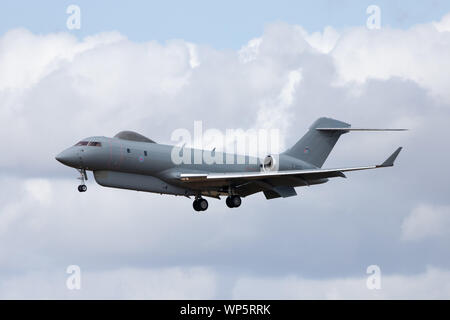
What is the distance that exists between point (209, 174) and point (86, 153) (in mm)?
7820

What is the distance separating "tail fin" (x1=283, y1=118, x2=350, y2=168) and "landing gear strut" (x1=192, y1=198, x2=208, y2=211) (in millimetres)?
6792

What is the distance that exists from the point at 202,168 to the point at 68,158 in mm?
8487

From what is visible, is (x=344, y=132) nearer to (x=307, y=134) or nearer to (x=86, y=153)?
(x=307, y=134)

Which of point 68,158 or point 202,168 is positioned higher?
point 202,168

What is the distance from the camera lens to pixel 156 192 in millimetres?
56438

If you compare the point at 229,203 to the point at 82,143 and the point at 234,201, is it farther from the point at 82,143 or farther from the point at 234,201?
the point at 82,143

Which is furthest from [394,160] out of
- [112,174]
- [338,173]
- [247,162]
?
[112,174]

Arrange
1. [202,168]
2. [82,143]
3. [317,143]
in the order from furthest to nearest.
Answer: [317,143] < [202,168] < [82,143]

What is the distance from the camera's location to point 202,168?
57812 millimetres

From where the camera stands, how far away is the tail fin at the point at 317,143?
205 ft

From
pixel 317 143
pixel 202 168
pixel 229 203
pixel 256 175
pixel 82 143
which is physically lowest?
pixel 229 203

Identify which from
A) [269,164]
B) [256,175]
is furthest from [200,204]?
[269,164]

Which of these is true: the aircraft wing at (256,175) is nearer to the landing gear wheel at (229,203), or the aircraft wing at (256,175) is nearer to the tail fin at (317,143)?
the landing gear wheel at (229,203)

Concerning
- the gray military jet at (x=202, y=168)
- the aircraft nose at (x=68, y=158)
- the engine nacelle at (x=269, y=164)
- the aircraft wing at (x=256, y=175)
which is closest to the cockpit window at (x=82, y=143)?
the gray military jet at (x=202, y=168)
